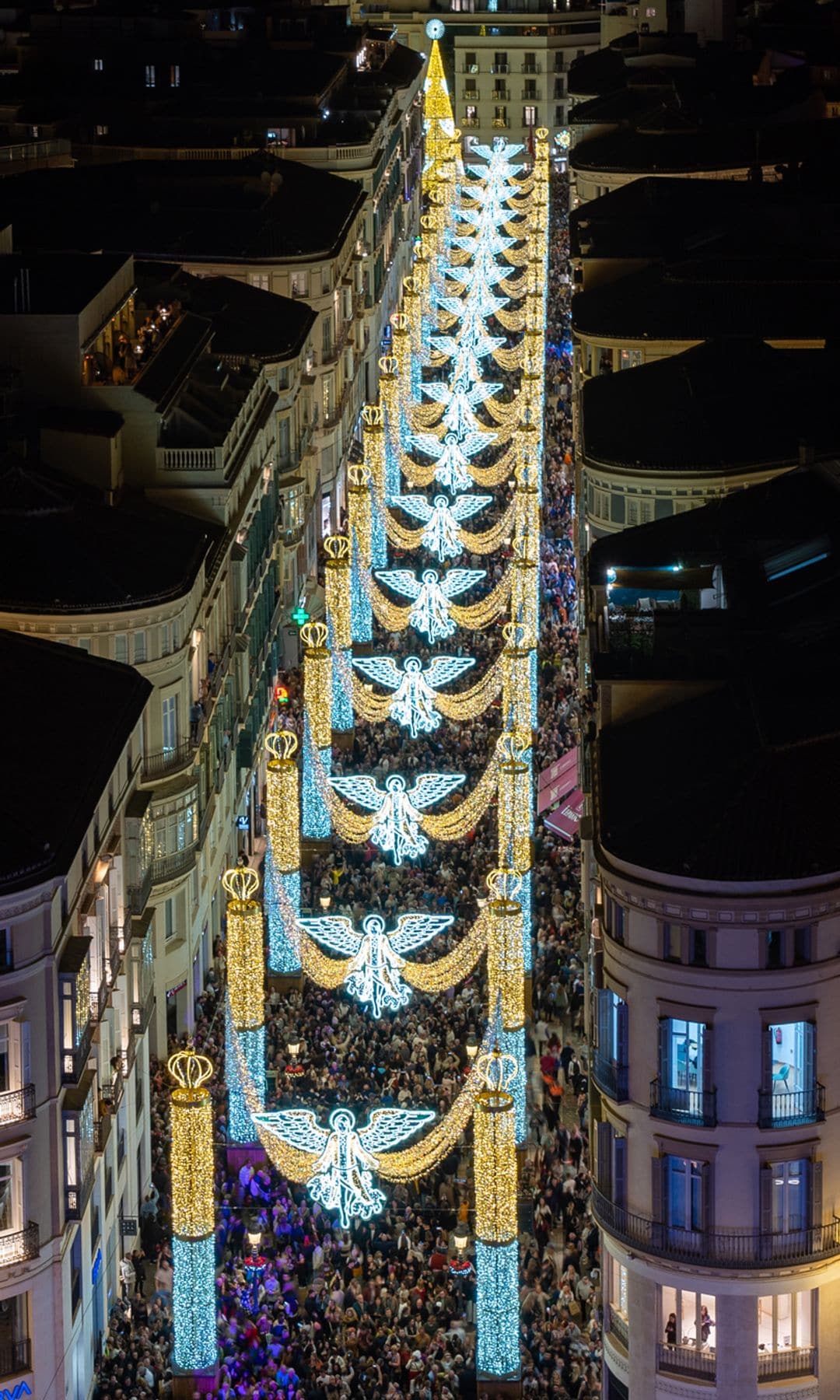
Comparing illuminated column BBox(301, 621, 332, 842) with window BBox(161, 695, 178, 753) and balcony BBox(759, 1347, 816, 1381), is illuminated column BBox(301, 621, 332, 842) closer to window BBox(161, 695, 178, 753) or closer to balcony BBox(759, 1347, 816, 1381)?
window BBox(161, 695, 178, 753)

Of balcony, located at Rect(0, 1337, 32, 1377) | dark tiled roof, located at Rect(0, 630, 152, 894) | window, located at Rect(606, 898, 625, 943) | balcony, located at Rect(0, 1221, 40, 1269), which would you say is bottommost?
balcony, located at Rect(0, 1337, 32, 1377)

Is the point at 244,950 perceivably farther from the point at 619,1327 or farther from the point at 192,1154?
the point at 619,1327

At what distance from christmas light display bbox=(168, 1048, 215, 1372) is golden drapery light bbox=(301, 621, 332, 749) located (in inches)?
1093

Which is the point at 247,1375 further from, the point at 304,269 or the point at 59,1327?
the point at 304,269

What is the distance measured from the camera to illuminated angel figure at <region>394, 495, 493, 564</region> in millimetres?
112875

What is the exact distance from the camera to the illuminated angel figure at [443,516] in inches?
4444

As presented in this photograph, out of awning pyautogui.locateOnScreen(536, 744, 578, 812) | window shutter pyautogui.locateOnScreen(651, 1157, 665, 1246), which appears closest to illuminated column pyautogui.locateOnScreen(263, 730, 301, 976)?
awning pyautogui.locateOnScreen(536, 744, 578, 812)

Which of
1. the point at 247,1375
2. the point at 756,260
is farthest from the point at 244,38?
the point at 247,1375

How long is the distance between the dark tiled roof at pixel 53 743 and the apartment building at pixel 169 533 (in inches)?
136

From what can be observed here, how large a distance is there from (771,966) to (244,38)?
400ft

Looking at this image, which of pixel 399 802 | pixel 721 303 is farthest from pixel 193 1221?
pixel 721 303

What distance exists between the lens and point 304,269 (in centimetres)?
12356

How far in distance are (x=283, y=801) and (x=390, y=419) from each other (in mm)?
42481

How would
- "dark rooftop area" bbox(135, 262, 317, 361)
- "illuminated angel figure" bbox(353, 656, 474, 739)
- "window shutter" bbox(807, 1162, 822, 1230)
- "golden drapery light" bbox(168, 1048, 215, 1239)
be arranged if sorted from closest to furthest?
1. "window shutter" bbox(807, 1162, 822, 1230)
2. "golden drapery light" bbox(168, 1048, 215, 1239)
3. "illuminated angel figure" bbox(353, 656, 474, 739)
4. "dark rooftop area" bbox(135, 262, 317, 361)
